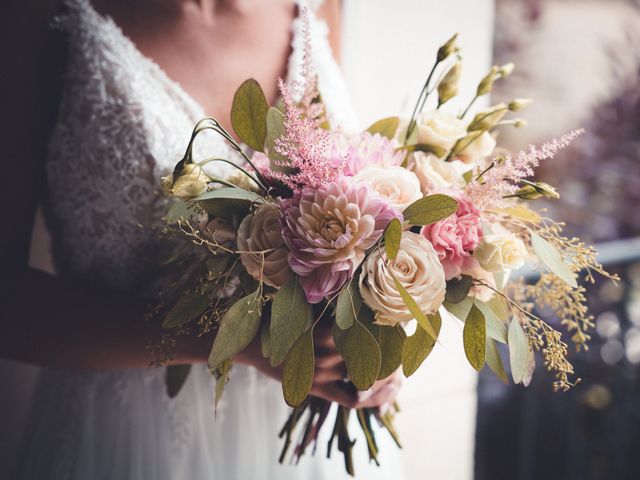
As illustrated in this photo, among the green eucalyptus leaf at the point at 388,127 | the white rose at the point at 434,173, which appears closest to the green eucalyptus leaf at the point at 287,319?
the white rose at the point at 434,173

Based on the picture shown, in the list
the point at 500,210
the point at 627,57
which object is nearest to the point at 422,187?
the point at 500,210

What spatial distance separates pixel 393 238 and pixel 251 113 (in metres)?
0.29

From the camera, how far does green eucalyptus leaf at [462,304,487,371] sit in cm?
64

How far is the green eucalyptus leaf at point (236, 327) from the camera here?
611 mm

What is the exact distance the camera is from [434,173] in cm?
71

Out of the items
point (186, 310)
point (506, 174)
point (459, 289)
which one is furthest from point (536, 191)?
point (186, 310)

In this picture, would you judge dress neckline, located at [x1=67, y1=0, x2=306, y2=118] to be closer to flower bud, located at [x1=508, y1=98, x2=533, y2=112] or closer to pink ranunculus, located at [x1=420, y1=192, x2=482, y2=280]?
flower bud, located at [x1=508, y1=98, x2=533, y2=112]

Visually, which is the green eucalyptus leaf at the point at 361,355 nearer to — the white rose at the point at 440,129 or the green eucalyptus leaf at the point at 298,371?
the green eucalyptus leaf at the point at 298,371

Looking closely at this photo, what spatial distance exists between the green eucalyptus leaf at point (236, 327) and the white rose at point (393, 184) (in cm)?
19

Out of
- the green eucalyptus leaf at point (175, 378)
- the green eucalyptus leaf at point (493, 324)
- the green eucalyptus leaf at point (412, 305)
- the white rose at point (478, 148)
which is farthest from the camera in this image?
the green eucalyptus leaf at point (175, 378)

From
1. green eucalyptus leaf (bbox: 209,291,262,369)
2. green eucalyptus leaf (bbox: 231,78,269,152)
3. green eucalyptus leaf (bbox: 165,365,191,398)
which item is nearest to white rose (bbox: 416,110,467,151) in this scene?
green eucalyptus leaf (bbox: 231,78,269,152)

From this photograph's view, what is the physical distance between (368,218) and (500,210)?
0.76 feet

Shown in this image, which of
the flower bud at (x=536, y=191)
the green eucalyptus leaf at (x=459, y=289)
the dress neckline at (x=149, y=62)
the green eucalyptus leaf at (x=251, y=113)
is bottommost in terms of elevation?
the green eucalyptus leaf at (x=459, y=289)

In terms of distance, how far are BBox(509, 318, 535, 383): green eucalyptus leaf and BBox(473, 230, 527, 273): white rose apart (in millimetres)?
77
